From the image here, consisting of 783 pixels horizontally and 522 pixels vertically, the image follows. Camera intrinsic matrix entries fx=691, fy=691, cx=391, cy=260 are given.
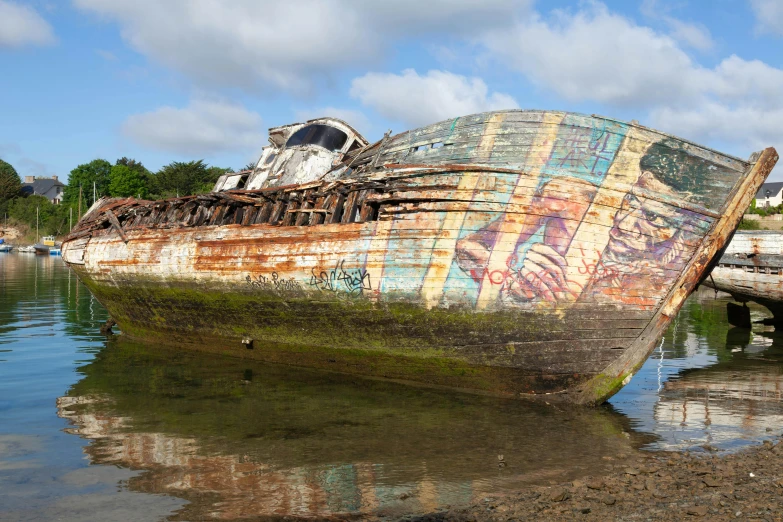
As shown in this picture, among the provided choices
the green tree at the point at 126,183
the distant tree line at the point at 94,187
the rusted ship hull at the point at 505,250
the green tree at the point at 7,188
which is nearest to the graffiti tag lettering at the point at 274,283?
the rusted ship hull at the point at 505,250

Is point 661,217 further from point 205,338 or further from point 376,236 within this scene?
point 205,338

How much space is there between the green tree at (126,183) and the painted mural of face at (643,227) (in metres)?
91.0

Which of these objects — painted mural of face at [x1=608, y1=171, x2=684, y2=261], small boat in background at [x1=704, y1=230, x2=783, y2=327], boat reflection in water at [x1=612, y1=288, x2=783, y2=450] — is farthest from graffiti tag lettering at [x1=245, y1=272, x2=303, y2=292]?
small boat in background at [x1=704, y1=230, x2=783, y2=327]

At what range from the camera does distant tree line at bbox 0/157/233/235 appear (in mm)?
82438

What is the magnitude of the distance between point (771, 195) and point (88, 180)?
99.4 meters

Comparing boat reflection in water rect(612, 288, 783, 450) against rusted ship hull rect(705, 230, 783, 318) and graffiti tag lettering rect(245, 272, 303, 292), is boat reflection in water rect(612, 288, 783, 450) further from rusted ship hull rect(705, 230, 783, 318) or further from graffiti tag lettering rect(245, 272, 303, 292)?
graffiti tag lettering rect(245, 272, 303, 292)

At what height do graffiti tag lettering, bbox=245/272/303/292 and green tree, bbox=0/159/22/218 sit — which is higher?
green tree, bbox=0/159/22/218

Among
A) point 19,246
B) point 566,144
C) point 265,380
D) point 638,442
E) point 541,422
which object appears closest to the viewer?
point 638,442

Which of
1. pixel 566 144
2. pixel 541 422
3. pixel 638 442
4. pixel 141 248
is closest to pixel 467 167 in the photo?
pixel 566 144

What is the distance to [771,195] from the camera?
3895 inches

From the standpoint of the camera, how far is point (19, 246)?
93812 millimetres

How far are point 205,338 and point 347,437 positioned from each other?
6326 mm

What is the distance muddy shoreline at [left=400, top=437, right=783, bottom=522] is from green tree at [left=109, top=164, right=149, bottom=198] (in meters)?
93.1

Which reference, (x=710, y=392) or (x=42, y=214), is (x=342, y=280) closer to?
(x=710, y=392)
